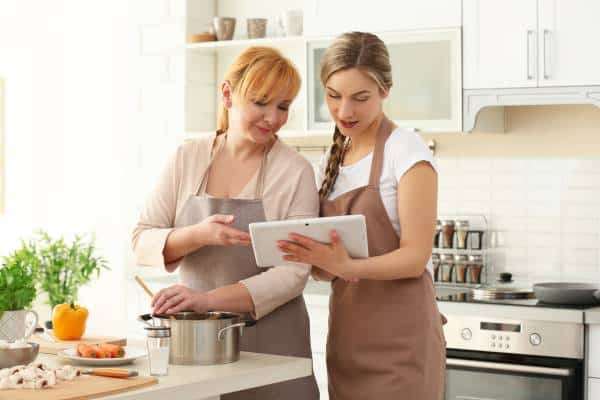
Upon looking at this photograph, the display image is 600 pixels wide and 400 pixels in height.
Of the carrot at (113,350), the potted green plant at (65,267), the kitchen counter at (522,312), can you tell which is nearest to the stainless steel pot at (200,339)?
the carrot at (113,350)

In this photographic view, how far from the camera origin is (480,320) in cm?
425

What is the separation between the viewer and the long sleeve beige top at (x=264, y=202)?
2732mm

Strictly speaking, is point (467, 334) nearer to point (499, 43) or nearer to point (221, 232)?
point (499, 43)

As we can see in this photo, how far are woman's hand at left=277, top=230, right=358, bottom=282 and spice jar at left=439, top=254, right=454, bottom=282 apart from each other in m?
2.40

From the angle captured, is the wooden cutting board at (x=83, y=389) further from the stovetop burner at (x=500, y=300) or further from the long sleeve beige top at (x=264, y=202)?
the stovetop burner at (x=500, y=300)

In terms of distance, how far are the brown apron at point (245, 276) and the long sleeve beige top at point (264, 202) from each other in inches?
1.1

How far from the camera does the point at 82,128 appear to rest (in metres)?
5.92

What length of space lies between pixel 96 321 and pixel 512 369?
8.56 feet

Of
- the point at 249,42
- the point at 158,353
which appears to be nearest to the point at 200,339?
the point at 158,353

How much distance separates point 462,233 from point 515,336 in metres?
0.85

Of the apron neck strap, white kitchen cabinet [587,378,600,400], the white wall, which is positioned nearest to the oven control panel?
white kitchen cabinet [587,378,600,400]

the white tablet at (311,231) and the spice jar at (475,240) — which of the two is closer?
the white tablet at (311,231)

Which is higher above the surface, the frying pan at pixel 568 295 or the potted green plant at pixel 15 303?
the potted green plant at pixel 15 303

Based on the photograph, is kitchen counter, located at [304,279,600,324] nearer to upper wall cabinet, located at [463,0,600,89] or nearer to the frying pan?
the frying pan
